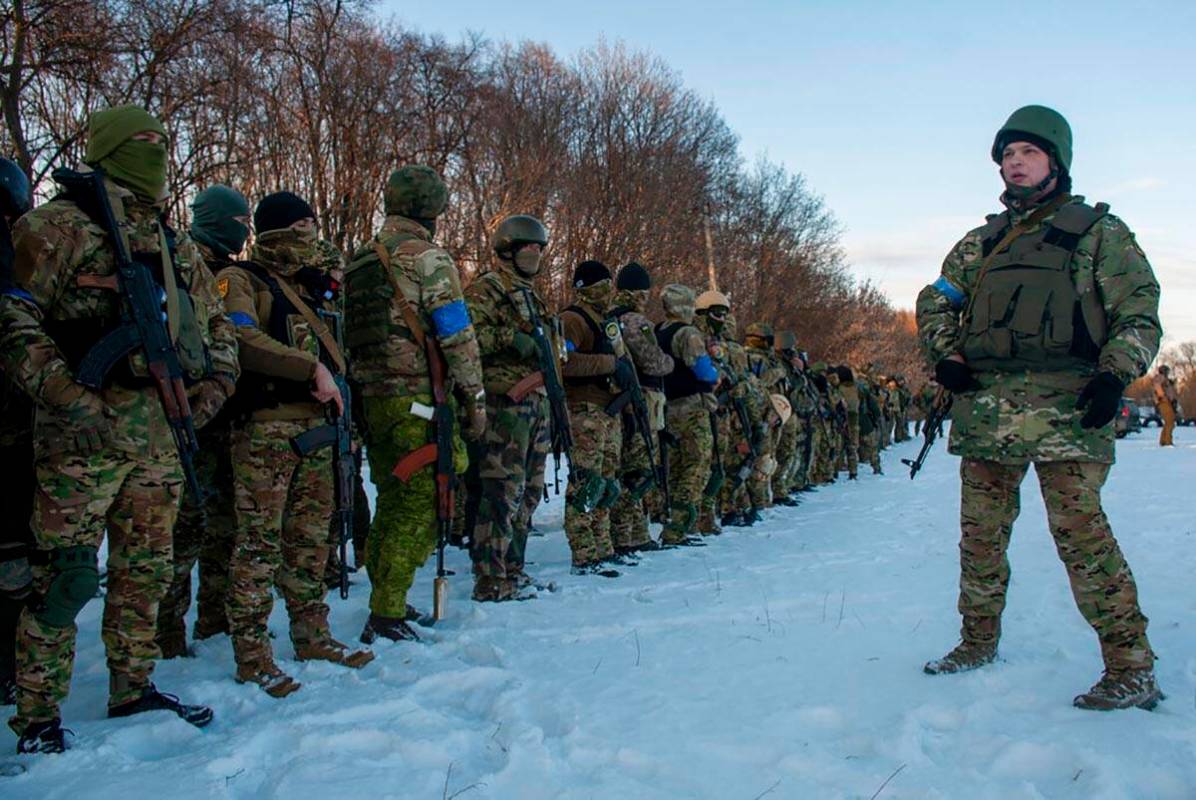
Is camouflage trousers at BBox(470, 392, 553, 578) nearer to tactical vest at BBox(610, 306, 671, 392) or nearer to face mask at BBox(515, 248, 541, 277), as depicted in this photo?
face mask at BBox(515, 248, 541, 277)

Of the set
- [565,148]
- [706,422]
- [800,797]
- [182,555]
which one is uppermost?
[565,148]

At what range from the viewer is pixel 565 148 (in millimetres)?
23094

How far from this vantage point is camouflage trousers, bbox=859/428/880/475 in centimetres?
1681

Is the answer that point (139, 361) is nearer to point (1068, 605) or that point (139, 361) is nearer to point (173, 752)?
point (173, 752)

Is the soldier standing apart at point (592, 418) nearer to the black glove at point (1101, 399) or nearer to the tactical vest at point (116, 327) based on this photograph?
the tactical vest at point (116, 327)

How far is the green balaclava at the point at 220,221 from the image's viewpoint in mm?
4297

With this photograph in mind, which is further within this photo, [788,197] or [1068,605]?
[788,197]

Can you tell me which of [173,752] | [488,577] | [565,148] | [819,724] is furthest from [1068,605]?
[565,148]

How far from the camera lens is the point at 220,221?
4.30 m

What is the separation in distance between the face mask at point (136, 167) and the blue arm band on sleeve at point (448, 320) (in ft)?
4.47

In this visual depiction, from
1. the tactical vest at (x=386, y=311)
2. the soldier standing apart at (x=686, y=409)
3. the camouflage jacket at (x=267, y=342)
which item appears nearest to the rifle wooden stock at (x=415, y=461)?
the tactical vest at (x=386, y=311)

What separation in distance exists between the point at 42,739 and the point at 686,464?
5.56m

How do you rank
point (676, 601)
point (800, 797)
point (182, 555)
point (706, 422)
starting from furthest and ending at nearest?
1. point (706, 422)
2. point (676, 601)
3. point (182, 555)
4. point (800, 797)

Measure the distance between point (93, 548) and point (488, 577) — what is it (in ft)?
8.36
